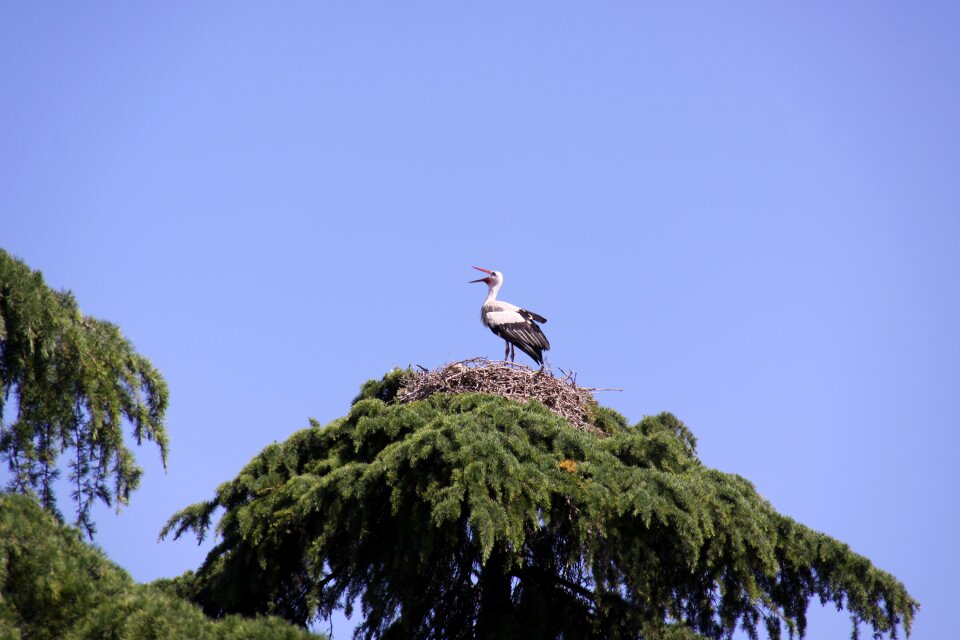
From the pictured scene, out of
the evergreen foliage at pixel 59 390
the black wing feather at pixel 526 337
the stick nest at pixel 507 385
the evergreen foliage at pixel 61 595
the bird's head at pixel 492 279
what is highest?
the bird's head at pixel 492 279

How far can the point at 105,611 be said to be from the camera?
30.0ft

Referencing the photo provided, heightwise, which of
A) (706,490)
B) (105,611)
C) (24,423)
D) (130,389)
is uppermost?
(706,490)

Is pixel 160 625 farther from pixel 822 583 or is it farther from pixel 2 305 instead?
pixel 822 583

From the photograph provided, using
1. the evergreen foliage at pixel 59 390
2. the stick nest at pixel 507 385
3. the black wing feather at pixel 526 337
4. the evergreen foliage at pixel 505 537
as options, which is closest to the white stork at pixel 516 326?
the black wing feather at pixel 526 337

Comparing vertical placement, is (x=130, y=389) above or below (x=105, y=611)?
above

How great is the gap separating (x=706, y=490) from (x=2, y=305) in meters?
7.44

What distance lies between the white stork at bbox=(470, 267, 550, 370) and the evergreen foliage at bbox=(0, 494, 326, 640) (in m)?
9.35

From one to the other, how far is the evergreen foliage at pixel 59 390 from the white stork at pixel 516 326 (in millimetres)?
7962

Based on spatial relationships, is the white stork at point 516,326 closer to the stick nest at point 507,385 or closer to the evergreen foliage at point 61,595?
the stick nest at point 507,385

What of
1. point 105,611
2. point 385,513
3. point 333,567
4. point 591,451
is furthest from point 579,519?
point 105,611

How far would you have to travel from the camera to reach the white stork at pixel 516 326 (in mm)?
18266

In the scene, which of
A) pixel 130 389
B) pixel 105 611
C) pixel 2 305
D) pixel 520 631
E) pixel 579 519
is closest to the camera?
pixel 105 611

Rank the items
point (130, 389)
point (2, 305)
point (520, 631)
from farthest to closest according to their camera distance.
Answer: point (520, 631)
point (130, 389)
point (2, 305)

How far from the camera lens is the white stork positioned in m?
18.3
